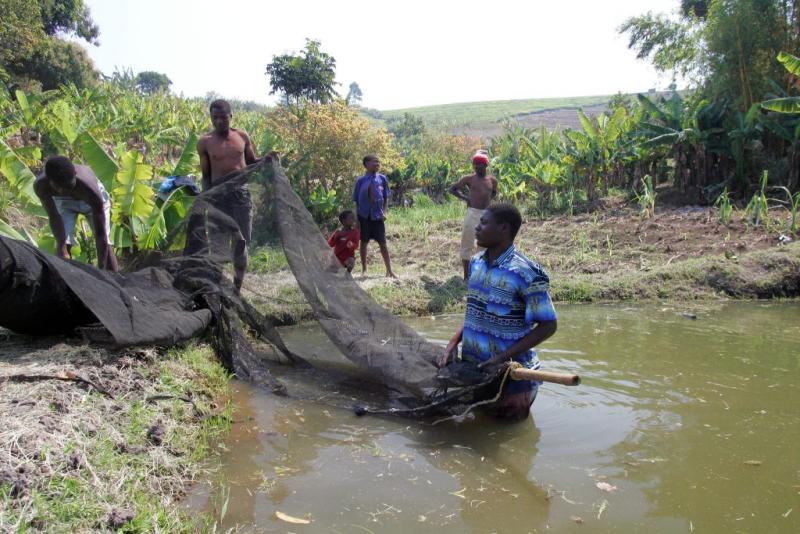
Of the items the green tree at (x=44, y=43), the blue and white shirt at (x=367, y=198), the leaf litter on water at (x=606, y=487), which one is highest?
the green tree at (x=44, y=43)

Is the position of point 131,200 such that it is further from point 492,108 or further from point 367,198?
point 492,108

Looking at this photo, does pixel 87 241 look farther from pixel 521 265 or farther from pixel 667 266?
pixel 667 266

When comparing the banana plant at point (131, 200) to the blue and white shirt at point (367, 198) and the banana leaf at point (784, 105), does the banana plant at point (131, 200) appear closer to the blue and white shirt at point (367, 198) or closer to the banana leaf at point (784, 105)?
the blue and white shirt at point (367, 198)

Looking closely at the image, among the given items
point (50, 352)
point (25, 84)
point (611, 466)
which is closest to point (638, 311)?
point (611, 466)

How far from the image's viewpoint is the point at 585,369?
5219 mm

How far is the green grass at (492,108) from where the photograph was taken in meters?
61.7

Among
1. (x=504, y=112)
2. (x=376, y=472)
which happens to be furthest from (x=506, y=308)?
(x=504, y=112)

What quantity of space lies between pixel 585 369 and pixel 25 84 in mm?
24750

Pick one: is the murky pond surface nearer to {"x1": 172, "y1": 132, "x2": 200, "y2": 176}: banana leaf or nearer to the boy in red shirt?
the boy in red shirt

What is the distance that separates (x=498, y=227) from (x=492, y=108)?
219 ft

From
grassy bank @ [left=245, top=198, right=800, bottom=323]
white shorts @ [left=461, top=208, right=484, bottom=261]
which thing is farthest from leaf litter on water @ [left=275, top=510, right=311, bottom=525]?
white shorts @ [left=461, top=208, right=484, bottom=261]

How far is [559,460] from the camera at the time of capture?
11.5 feet

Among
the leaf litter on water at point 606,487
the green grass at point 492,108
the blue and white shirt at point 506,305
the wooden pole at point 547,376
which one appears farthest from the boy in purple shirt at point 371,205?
the green grass at point 492,108

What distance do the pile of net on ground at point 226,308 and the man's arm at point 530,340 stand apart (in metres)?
0.12
